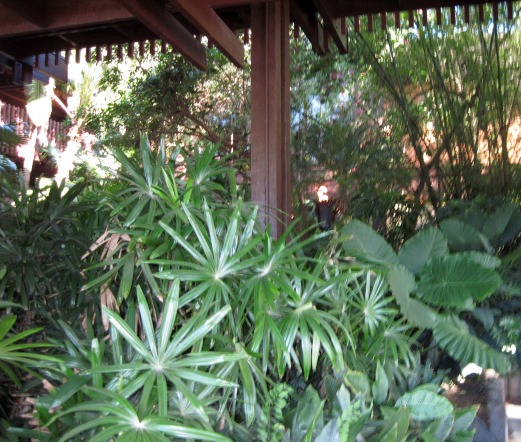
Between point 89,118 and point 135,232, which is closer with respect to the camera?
point 135,232

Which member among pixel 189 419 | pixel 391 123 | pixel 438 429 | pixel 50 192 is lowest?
pixel 438 429

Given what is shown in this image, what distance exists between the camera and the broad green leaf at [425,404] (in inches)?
80.4

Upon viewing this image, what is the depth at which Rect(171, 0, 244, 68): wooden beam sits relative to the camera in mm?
2547

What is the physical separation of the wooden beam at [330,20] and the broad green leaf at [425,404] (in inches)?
95.1

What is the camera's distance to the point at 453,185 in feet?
16.7

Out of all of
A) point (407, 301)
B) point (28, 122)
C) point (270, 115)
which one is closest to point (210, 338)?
point (407, 301)

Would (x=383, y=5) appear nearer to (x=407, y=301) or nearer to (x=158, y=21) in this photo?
(x=158, y=21)

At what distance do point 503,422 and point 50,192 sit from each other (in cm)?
271

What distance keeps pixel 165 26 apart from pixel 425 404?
2157 mm

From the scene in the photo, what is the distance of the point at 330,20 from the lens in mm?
3707

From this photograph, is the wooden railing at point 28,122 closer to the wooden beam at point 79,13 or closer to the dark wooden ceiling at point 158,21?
the dark wooden ceiling at point 158,21

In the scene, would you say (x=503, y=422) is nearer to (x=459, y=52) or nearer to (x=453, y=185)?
(x=453, y=185)

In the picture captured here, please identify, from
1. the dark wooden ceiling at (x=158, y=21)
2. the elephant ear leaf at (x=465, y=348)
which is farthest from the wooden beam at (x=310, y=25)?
the elephant ear leaf at (x=465, y=348)

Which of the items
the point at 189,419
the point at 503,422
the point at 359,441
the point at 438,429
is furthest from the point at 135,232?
the point at 503,422
